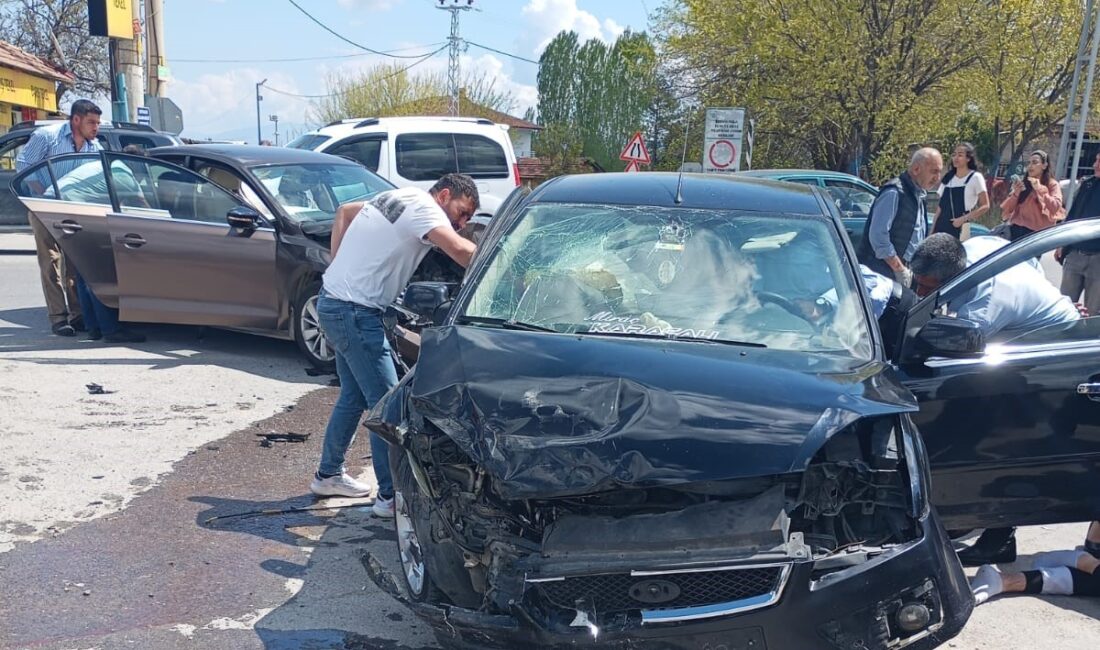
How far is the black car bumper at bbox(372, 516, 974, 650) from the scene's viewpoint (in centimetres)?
282

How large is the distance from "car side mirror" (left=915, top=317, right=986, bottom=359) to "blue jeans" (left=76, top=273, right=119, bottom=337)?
23.0 ft

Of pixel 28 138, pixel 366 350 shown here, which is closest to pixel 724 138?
pixel 28 138

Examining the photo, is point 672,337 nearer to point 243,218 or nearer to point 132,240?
point 243,218

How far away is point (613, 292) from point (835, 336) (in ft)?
2.95

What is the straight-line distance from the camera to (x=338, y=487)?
17.2ft

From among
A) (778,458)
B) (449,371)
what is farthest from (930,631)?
(449,371)

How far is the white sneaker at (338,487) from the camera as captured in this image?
5246 millimetres

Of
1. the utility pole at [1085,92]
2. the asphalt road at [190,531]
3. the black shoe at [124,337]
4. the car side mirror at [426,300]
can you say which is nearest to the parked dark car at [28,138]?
the black shoe at [124,337]

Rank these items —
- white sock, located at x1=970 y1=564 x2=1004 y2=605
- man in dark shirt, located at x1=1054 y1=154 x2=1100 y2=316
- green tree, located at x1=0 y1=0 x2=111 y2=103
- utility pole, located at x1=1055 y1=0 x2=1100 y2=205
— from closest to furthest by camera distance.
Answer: white sock, located at x1=970 y1=564 x2=1004 y2=605 → man in dark shirt, located at x1=1054 y1=154 x2=1100 y2=316 → utility pole, located at x1=1055 y1=0 x2=1100 y2=205 → green tree, located at x1=0 y1=0 x2=111 y2=103

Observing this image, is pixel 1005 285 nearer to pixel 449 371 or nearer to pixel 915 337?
pixel 915 337

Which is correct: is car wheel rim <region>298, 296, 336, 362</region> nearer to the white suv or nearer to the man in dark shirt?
the white suv

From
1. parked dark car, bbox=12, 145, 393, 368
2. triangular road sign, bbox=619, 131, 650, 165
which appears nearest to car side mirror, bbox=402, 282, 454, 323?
parked dark car, bbox=12, 145, 393, 368

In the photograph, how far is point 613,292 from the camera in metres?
4.13

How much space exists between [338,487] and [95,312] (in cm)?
460
